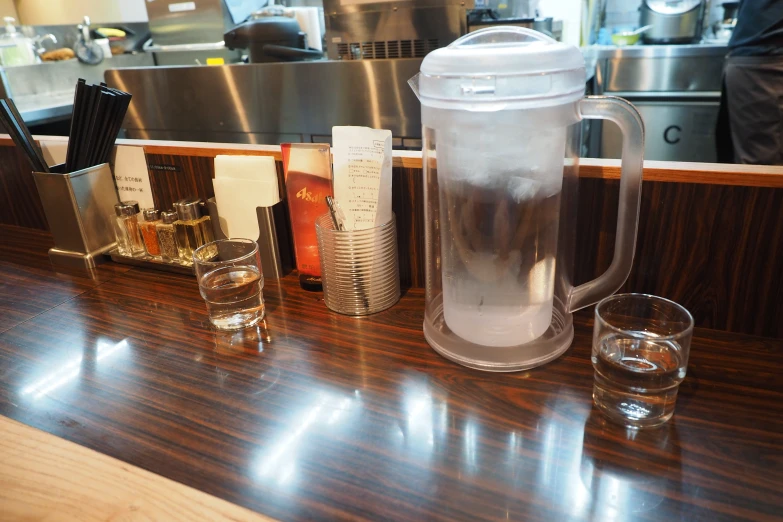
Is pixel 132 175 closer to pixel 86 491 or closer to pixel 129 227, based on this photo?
pixel 129 227

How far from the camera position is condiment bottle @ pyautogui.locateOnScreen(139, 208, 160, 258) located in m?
1.05

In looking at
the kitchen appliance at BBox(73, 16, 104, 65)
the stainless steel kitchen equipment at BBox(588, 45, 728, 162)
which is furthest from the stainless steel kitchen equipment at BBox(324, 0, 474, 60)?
the kitchen appliance at BBox(73, 16, 104, 65)

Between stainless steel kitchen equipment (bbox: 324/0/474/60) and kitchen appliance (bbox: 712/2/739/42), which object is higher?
stainless steel kitchen equipment (bbox: 324/0/474/60)

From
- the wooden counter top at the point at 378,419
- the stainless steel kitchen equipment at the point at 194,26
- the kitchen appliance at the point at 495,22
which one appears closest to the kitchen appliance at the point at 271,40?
the kitchen appliance at the point at 495,22

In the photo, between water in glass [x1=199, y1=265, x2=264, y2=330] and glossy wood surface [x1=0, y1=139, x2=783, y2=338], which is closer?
glossy wood surface [x1=0, y1=139, x2=783, y2=338]

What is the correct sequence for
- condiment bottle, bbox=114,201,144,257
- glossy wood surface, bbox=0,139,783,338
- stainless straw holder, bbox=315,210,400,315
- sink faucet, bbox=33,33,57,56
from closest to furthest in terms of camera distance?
1. glossy wood surface, bbox=0,139,783,338
2. stainless straw holder, bbox=315,210,400,315
3. condiment bottle, bbox=114,201,144,257
4. sink faucet, bbox=33,33,57,56

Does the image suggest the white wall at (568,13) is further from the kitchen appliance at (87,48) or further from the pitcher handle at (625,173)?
the pitcher handle at (625,173)

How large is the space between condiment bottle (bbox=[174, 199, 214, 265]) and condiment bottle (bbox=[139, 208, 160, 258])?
56 millimetres

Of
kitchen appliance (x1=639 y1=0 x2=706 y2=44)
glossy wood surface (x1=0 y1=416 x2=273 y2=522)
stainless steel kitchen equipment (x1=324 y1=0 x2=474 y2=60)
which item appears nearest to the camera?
glossy wood surface (x1=0 y1=416 x2=273 y2=522)

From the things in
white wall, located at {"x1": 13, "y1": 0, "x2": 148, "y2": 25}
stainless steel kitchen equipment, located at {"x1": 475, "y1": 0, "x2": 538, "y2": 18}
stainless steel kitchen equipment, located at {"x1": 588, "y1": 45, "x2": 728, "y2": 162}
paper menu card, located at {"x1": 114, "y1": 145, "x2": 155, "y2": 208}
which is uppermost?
white wall, located at {"x1": 13, "y1": 0, "x2": 148, "y2": 25}

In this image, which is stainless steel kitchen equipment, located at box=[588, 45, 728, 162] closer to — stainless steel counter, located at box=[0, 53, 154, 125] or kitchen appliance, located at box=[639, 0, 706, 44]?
kitchen appliance, located at box=[639, 0, 706, 44]

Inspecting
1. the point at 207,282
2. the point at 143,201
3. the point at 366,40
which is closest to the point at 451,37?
the point at 366,40

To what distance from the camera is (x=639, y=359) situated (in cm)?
65

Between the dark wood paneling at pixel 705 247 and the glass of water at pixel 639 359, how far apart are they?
13 cm
